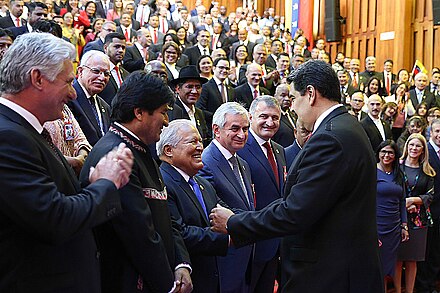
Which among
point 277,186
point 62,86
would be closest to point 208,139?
point 277,186

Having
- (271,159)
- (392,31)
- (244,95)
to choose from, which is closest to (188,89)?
(271,159)

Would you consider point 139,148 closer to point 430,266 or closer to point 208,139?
point 208,139

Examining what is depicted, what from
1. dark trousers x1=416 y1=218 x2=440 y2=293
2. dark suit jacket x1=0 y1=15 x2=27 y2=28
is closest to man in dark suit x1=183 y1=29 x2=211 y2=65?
dark suit jacket x1=0 y1=15 x2=27 y2=28

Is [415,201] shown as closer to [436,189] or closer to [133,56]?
[436,189]

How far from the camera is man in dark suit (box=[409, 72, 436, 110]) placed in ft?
30.6

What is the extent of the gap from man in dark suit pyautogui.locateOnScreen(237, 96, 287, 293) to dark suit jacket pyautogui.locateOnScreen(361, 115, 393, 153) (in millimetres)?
3281

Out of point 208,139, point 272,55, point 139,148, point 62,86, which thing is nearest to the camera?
point 62,86

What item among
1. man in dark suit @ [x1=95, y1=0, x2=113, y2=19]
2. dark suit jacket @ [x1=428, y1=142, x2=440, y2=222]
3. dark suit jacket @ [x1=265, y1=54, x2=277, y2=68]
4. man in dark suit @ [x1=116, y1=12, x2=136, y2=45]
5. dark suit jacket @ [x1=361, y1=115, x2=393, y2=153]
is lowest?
dark suit jacket @ [x1=428, y1=142, x2=440, y2=222]

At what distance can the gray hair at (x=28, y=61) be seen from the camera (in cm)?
190

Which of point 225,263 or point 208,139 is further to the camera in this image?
point 208,139

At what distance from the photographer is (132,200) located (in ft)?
7.51

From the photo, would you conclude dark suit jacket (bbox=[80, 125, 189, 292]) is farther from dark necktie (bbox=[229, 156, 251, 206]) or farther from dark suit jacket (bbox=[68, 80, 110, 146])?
dark suit jacket (bbox=[68, 80, 110, 146])

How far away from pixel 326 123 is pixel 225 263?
1233mm

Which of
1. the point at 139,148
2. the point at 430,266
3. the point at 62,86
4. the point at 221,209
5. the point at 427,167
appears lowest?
the point at 430,266
